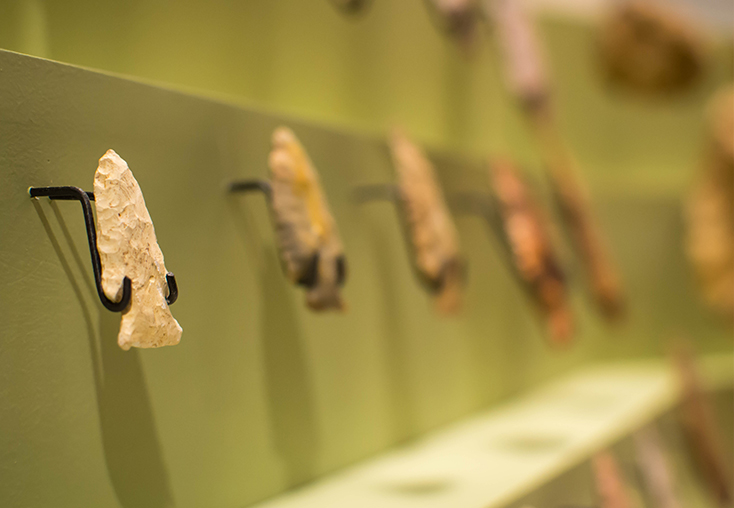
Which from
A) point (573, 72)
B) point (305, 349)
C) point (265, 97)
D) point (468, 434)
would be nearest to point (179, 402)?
point (305, 349)

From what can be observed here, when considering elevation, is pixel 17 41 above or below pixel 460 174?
above

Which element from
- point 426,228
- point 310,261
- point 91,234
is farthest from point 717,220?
point 91,234

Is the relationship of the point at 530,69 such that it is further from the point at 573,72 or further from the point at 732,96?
the point at 732,96

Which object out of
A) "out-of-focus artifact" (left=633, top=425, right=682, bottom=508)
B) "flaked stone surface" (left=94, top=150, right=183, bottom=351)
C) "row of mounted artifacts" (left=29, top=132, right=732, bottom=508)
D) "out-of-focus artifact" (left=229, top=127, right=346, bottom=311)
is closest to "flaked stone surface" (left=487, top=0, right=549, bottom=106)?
"row of mounted artifacts" (left=29, top=132, right=732, bottom=508)

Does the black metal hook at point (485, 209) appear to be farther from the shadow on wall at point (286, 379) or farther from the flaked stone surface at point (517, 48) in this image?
the shadow on wall at point (286, 379)

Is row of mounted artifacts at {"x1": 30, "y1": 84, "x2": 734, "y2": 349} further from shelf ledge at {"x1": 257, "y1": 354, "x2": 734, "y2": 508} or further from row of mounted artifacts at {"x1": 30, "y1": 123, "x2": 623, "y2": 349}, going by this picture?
shelf ledge at {"x1": 257, "y1": 354, "x2": 734, "y2": 508}

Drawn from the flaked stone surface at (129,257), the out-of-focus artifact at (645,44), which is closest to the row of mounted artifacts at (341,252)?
the flaked stone surface at (129,257)
